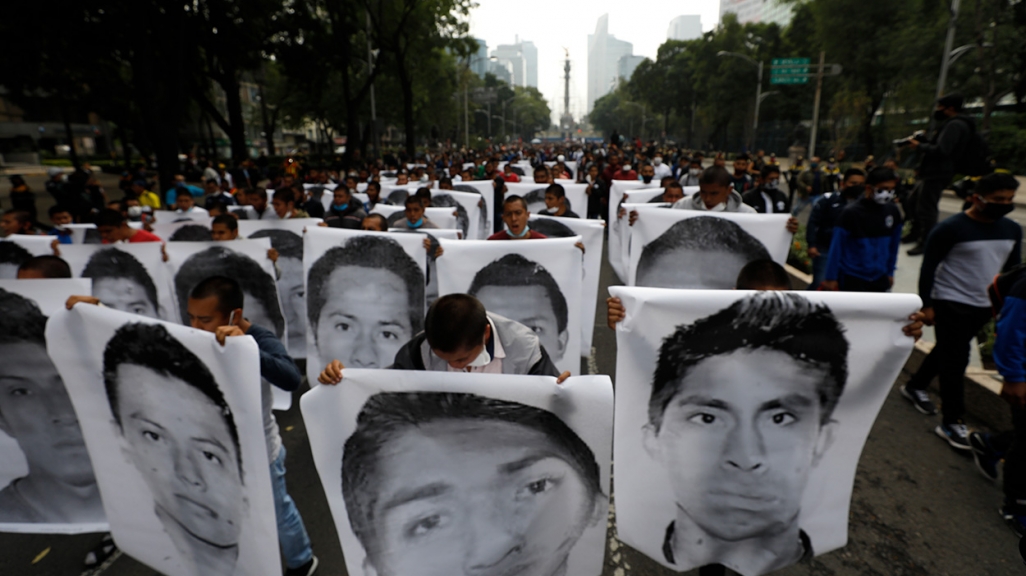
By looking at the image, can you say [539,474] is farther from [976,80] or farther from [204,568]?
[976,80]

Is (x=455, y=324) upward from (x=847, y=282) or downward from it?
upward

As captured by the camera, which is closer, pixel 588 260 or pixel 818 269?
pixel 588 260

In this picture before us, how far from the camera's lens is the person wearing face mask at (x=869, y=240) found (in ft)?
15.3

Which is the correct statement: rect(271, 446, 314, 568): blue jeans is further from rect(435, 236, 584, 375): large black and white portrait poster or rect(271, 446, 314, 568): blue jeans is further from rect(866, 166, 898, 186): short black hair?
rect(866, 166, 898, 186): short black hair

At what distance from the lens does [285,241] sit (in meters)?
5.93

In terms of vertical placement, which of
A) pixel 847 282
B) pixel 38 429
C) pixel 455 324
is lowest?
pixel 38 429

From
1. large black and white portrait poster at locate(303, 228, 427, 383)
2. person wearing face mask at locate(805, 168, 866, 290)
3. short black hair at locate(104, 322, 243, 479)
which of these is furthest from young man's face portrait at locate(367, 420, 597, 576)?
person wearing face mask at locate(805, 168, 866, 290)

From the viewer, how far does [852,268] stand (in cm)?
484

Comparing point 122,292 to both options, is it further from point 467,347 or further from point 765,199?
point 765,199

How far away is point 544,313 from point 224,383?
268cm

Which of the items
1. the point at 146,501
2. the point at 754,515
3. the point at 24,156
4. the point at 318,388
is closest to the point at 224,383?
the point at 318,388

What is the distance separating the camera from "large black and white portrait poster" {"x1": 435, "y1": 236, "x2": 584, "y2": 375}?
176 inches

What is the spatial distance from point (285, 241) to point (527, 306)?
9.35 ft

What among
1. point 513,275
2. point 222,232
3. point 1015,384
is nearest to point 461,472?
point 513,275
